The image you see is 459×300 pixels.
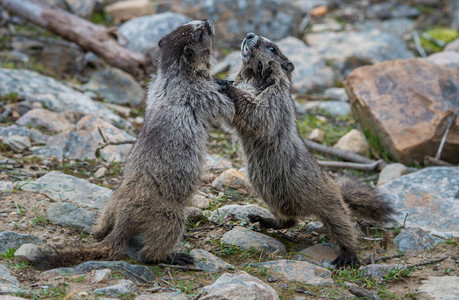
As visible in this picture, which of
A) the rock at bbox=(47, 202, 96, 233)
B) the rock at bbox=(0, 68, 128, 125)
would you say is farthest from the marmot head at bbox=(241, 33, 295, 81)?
the rock at bbox=(0, 68, 128, 125)

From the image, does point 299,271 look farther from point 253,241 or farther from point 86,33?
point 86,33

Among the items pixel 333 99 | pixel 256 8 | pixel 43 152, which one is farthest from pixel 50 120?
pixel 256 8

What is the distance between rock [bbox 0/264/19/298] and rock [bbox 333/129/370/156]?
5724 millimetres

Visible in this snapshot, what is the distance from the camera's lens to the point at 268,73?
6156mm

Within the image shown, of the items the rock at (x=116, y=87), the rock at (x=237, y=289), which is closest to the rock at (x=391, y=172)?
the rock at (x=237, y=289)

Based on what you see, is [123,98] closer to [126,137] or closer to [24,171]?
[126,137]

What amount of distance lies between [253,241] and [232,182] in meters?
1.58

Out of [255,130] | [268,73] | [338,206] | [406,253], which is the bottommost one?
[406,253]

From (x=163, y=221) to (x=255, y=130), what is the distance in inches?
57.5

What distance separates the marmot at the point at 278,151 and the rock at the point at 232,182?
3.38 feet

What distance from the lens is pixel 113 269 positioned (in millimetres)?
4750

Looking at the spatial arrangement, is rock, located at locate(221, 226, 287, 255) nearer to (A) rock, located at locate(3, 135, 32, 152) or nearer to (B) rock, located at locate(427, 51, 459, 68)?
(A) rock, located at locate(3, 135, 32, 152)

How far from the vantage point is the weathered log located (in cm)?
1012

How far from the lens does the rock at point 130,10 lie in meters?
13.2
